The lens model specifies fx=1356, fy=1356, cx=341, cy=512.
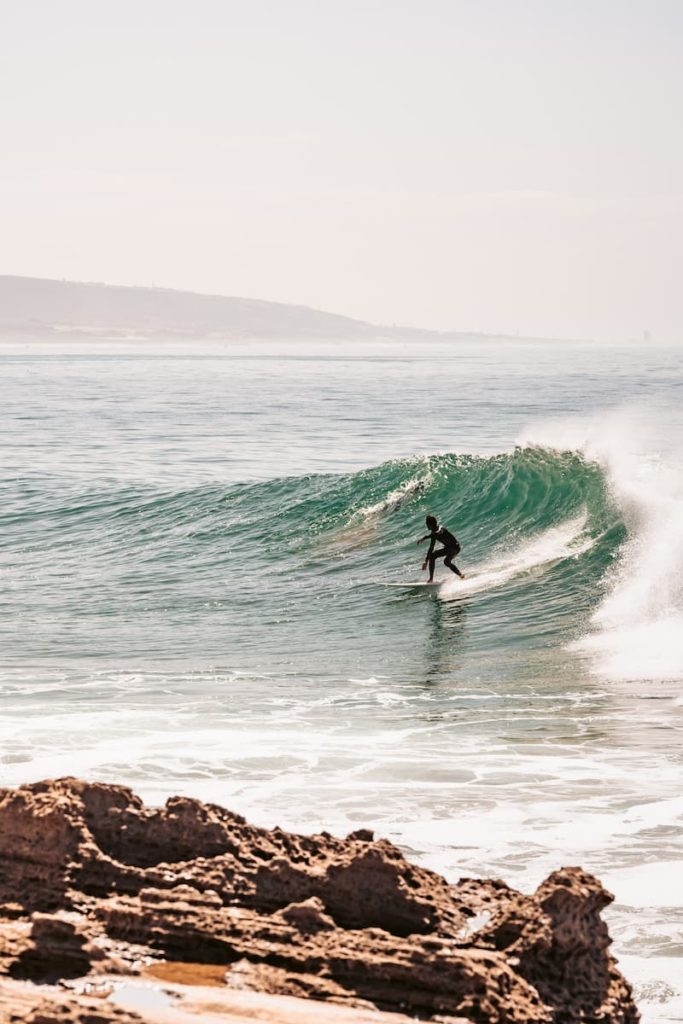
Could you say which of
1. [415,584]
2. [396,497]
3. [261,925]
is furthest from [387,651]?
[396,497]

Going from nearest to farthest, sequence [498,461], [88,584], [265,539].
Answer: [88,584], [265,539], [498,461]

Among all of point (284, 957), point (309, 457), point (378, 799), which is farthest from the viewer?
Answer: point (309, 457)

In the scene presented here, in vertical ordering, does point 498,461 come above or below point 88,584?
above

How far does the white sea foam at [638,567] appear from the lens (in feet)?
48.0

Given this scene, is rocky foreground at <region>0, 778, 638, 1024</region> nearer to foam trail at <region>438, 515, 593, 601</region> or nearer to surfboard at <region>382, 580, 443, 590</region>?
foam trail at <region>438, 515, 593, 601</region>

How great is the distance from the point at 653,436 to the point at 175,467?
728 inches

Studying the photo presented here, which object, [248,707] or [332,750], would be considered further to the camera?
[248,707]

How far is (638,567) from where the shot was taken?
765 inches

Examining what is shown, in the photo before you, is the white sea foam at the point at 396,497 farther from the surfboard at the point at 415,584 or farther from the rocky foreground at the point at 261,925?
the rocky foreground at the point at 261,925

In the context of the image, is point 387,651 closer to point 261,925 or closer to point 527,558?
point 527,558

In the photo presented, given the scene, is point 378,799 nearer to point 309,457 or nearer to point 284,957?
point 284,957

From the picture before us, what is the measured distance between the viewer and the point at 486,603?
60.5ft

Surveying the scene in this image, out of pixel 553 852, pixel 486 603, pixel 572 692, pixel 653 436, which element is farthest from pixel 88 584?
pixel 653 436

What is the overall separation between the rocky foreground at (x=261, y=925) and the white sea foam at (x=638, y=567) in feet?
27.5
